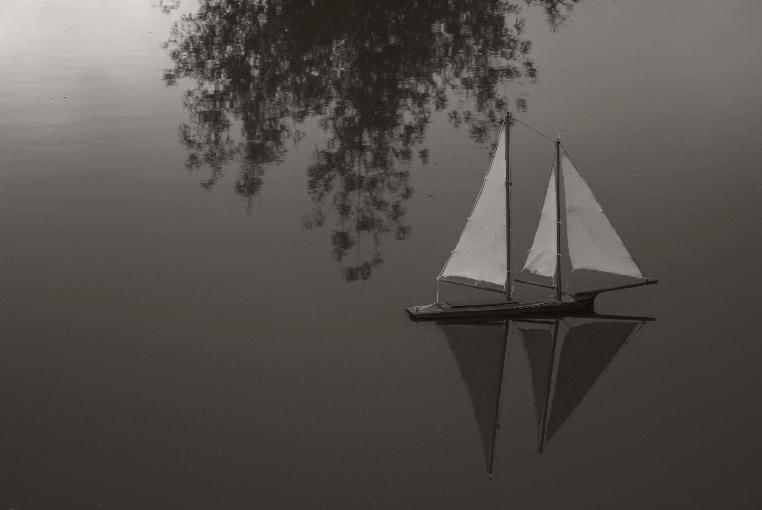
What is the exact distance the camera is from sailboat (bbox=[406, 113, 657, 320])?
22781 mm

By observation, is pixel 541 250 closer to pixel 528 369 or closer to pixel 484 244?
pixel 484 244

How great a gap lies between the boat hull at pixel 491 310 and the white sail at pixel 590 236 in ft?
3.18

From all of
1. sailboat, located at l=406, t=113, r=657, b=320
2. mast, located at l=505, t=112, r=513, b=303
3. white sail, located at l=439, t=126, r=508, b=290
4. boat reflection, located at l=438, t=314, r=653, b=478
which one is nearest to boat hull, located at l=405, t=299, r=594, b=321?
sailboat, located at l=406, t=113, r=657, b=320

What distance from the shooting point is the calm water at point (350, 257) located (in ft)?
61.1

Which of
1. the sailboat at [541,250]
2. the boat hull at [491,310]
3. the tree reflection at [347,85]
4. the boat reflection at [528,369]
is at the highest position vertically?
the tree reflection at [347,85]

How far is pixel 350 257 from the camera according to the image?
25.7 meters

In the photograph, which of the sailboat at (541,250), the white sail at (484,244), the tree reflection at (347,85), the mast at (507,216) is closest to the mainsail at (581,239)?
the sailboat at (541,250)

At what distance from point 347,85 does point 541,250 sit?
606 inches

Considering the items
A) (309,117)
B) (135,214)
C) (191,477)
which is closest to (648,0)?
(309,117)

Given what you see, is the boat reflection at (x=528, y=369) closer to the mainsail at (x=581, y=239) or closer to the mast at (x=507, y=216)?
the mast at (x=507, y=216)

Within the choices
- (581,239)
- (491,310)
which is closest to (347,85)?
(581,239)

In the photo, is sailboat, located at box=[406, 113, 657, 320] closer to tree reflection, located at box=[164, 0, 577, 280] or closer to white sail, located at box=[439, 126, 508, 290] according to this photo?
white sail, located at box=[439, 126, 508, 290]

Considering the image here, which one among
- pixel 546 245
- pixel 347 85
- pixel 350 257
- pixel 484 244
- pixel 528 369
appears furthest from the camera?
pixel 347 85

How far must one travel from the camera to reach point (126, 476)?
1809 cm
